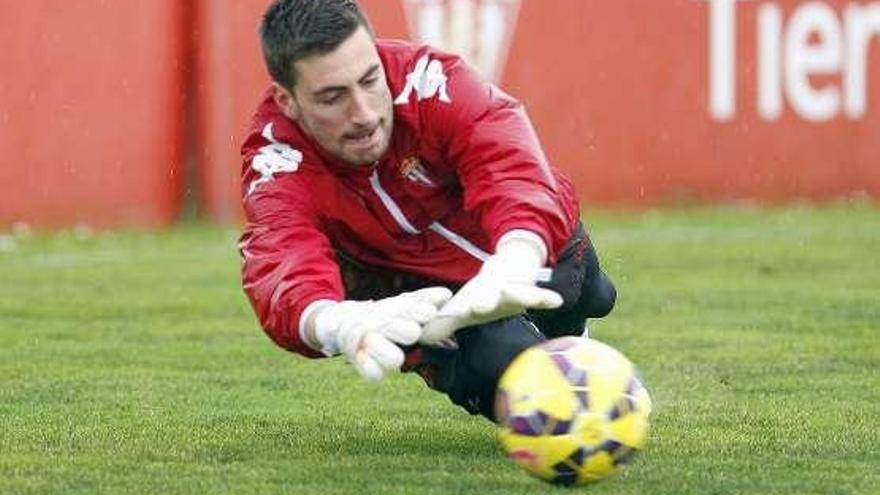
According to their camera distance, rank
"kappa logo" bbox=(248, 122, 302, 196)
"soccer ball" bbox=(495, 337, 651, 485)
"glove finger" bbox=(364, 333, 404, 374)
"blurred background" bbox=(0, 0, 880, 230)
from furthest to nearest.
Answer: "blurred background" bbox=(0, 0, 880, 230) → "kappa logo" bbox=(248, 122, 302, 196) → "soccer ball" bbox=(495, 337, 651, 485) → "glove finger" bbox=(364, 333, 404, 374)

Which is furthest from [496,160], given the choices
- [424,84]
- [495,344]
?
[495,344]

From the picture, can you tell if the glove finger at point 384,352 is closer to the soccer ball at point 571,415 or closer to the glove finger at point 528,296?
the glove finger at point 528,296

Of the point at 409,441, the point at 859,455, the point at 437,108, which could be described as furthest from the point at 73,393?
the point at 859,455

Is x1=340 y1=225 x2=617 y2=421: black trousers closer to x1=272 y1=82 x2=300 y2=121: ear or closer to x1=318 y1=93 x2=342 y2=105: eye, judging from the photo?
x1=272 y1=82 x2=300 y2=121: ear

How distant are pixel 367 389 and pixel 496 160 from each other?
8.00ft

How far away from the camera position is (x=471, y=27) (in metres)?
17.0

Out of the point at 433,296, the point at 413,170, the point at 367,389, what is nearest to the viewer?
the point at 433,296

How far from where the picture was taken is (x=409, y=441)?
721 cm

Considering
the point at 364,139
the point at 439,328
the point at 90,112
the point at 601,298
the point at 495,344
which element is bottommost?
the point at 90,112

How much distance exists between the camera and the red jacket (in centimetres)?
627

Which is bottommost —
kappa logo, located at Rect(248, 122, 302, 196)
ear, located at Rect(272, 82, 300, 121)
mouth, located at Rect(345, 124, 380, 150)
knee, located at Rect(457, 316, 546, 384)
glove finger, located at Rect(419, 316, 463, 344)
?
knee, located at Rect(457, 316, 546, 384)

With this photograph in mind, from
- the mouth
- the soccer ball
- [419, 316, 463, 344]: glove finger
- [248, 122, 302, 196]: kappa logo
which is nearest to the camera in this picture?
[419, 316, 463, 344]: glove finger

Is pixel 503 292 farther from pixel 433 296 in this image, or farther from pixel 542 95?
pixel 542 95

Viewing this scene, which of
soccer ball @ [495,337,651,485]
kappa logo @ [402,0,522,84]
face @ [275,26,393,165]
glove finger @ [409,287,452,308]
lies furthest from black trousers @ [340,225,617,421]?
kappa logo @ [402,0,522,84]
